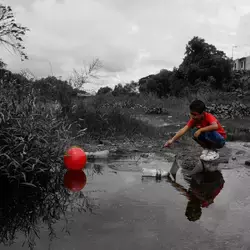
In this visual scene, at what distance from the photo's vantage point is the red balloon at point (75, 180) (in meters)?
4.31

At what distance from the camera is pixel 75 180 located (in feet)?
15.2

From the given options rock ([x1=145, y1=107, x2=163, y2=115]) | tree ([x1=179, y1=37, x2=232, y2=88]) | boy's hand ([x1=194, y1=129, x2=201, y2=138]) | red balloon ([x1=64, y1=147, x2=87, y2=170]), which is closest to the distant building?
tree ([x1=179, y1=37, x2=232, y2=88])

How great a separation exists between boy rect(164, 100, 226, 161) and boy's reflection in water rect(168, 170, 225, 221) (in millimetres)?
353

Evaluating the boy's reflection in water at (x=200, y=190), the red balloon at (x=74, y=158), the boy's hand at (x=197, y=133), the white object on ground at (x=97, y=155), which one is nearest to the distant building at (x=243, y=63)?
the white object on ground at (x=97, y=155)

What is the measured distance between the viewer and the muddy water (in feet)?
8.83

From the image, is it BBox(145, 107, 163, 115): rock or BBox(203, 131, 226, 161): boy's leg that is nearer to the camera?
BBox(203, 131, 226, 161): boy's leg

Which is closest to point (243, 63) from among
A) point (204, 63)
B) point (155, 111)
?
point (204, 63)

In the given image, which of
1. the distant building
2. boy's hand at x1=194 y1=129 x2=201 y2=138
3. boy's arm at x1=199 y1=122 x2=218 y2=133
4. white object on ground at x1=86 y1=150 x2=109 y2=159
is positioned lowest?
white object on ground at x1=86 y1=150 x2=109 y2=159

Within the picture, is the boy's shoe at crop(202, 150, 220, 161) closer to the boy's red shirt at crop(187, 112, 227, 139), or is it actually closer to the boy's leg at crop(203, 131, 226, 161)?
the boy's leg at crop(203, 131, 226, 161)

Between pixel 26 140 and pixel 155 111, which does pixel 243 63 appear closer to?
pixel 155 111

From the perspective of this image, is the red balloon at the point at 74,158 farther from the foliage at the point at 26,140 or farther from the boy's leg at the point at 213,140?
the boy's leg at the point at 213,140

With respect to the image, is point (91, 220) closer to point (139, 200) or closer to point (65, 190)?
point (139, 200)

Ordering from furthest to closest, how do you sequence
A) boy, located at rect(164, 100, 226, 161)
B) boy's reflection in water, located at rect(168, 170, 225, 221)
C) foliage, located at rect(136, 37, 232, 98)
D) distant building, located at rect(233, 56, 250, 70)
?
distant building, located at rect(233, 56, 250, 70), foliage, located at rect(136, 37, 232, 98), boy, located at rect(164, 100, 226, 161), boy's reflection in water, located at rect(168, 170, 225, 221)

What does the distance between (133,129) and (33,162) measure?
19.3 ft
